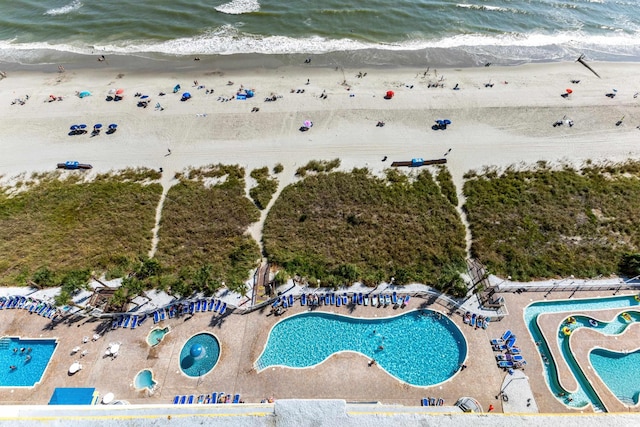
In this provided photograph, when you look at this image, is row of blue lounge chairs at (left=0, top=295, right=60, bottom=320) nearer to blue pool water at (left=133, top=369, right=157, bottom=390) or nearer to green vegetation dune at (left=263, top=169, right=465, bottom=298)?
blue pool water at (left=133, top=369, right=157, bottom=390)

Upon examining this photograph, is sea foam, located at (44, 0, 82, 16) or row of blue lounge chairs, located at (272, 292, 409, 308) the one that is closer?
row of blue lounge chairs, located at (272, 292, 409, 308)

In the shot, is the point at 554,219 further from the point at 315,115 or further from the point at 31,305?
the point at 31,305

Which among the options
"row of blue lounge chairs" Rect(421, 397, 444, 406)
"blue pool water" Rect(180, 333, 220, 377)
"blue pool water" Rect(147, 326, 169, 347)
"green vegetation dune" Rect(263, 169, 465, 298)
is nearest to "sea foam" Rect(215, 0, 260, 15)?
"green vegetation dune" Rect(263, 169, 465, 298)

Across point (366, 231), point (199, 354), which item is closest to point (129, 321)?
point (199, 354)

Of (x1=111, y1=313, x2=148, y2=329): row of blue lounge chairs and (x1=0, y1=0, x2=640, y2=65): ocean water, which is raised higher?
(x1=0, y1=0, x2=640, y2=65): ocean water

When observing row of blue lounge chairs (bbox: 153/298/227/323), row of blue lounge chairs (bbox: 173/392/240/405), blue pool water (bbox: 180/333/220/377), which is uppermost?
row of blue lounge chairs (bbox: 153/298/227/323)

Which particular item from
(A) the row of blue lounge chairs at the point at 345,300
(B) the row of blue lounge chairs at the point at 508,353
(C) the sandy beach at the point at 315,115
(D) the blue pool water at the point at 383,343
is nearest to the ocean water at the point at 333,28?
(C) the sandy beach at the point at 315,115

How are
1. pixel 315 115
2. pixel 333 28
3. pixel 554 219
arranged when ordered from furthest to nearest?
1. pixel 333 28
2. pixel 315 115
3. pixel 554 219
